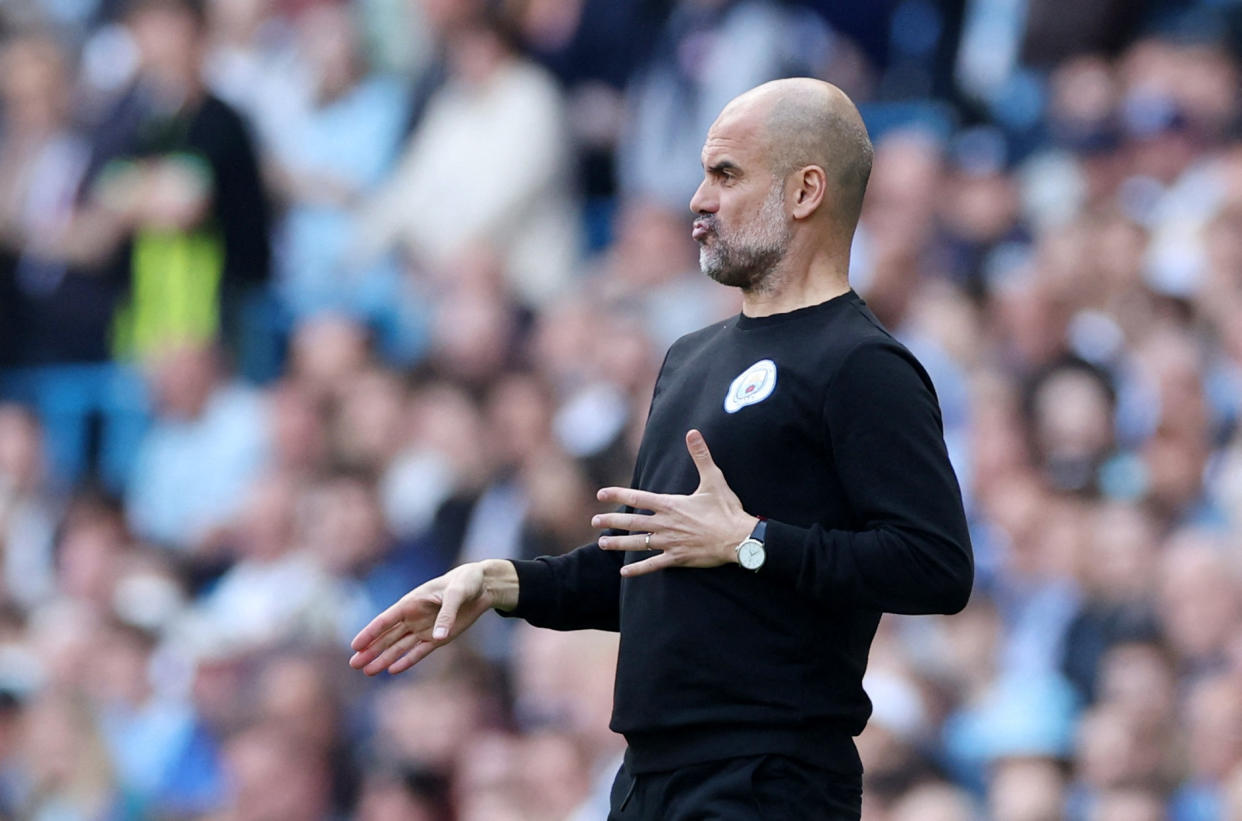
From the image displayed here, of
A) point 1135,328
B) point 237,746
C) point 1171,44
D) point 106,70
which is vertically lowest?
point 237,746

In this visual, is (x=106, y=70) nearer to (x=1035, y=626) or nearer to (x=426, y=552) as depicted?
(x=426, y=552)

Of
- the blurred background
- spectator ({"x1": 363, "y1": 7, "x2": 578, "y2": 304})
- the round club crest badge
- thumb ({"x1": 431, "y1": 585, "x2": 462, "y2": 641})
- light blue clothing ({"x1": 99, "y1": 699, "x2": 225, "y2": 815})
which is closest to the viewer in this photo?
the round club crest badge

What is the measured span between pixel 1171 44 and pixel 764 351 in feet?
→ 15.1

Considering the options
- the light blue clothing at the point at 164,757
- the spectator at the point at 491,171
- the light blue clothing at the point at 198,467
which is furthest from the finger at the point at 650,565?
the light blue clothing at the point at 198,467

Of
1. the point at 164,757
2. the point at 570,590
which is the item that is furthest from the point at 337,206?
the point at 570,590

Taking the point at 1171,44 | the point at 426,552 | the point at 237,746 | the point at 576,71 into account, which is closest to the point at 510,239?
the point at 576,71

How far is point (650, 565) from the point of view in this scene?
2680 mm

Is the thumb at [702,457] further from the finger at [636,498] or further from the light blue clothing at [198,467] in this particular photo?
the light blue clothing at [198,467]

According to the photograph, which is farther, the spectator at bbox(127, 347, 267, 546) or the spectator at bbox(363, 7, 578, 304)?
the spectator at bbox(127, 347, 267, 546)

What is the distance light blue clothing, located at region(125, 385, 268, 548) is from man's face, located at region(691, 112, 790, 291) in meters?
6.38

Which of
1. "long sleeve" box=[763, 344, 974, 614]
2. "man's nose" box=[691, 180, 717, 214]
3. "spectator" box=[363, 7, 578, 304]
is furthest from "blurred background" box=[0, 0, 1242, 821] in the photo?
"man's nose" box=[691, 180, 717, 214]

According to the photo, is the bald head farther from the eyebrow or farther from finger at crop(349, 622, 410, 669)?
finger at crop(349, 622, 410, 669)

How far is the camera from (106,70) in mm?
10539

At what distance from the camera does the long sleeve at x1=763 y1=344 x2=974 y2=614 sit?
2600mm
